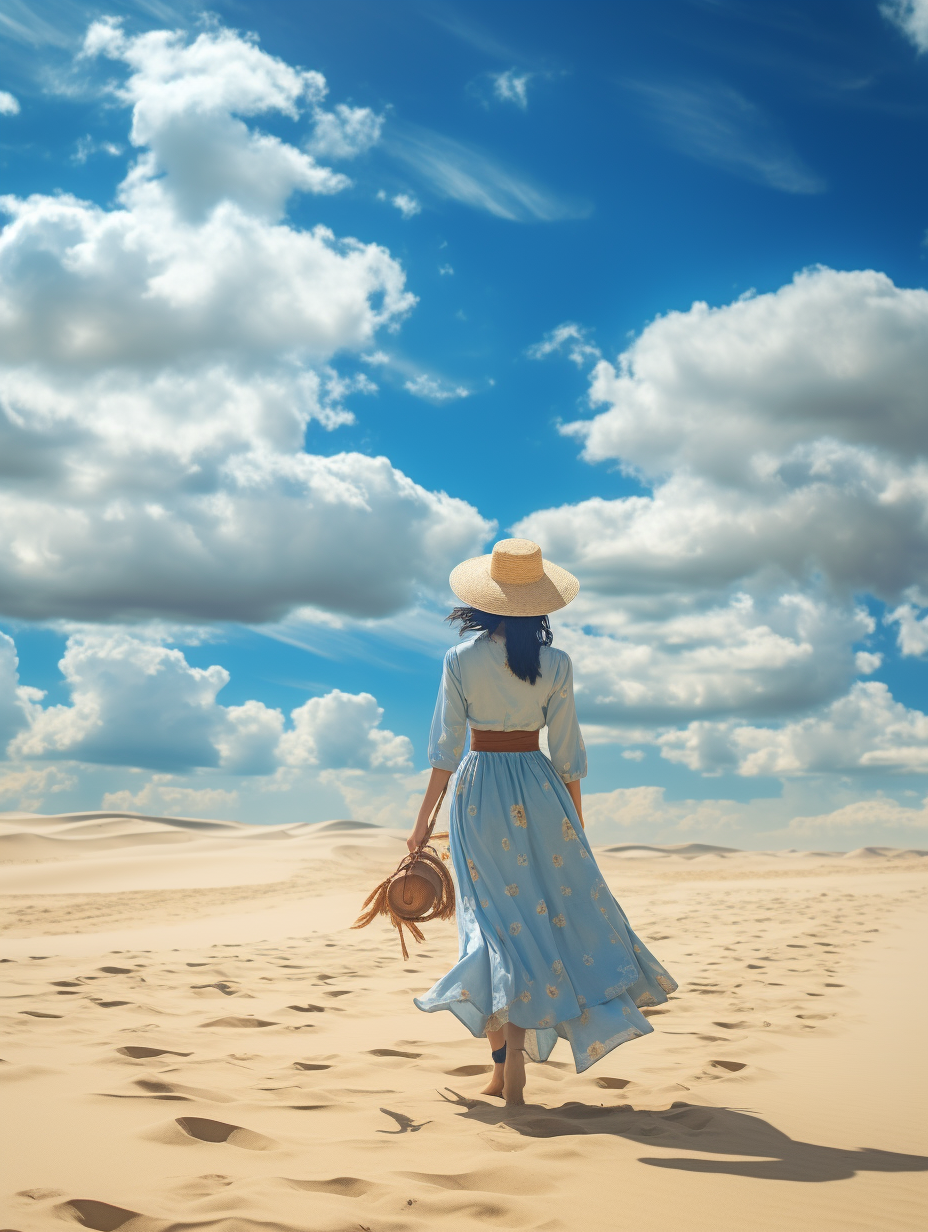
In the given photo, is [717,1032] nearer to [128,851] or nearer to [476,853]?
[476,853]

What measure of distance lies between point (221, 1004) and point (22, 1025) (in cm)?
132

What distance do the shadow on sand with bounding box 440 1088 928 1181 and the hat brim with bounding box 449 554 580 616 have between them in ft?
6.36

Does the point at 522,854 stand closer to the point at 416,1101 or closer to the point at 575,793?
the point at 575,793

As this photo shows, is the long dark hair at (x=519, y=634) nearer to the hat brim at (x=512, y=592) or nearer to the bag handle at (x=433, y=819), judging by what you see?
the hat brim at (x=512, y=592)

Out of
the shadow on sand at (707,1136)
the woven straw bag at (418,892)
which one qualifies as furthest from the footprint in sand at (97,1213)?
the woven straw bag at (418,892)

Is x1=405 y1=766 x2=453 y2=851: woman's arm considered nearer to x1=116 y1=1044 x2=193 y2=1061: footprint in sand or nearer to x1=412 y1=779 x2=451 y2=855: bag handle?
x1=412 y1=779 x2=451 y2=855: bag handle

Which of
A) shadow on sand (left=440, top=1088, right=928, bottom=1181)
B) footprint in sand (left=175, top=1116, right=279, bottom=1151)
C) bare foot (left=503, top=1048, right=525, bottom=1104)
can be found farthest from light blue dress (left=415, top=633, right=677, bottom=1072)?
footprint in sand (left=175, top=1116, right=279, bottom=1151)

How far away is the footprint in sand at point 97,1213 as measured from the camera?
7.60ft

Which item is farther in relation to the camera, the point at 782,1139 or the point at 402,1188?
the point at 782,1139

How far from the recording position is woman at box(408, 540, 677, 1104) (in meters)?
3.59

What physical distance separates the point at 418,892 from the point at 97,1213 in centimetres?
176

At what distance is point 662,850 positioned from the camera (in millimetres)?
40500

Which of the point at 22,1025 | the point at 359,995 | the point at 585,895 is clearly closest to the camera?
the point at 585,895

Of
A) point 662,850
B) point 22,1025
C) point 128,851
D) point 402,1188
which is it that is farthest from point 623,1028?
point 662,850
